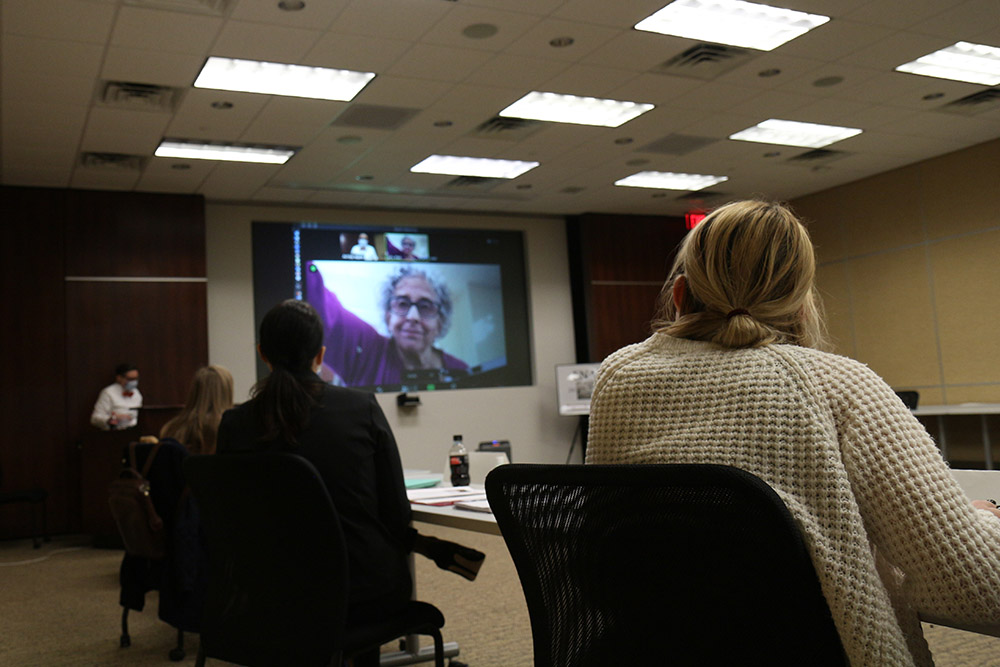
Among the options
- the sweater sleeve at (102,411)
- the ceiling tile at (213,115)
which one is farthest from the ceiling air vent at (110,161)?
the sweater sleeve at (102,411)

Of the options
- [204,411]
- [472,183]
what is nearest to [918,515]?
[204,411]

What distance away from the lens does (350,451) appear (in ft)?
7.29

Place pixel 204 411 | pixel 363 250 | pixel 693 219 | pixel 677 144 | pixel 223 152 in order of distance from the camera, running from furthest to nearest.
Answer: pixel 363 250
pixel 677 144
pixel 223 152
pixel 204 411
pixel 693 219

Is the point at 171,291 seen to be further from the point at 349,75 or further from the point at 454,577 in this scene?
the point at 454,577

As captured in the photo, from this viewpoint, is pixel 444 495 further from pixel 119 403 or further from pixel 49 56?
pixel 119 403

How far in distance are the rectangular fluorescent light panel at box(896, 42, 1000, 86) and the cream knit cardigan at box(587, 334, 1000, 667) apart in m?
6.58

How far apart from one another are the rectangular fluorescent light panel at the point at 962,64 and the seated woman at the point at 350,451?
6226 millimetres

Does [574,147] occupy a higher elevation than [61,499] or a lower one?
higher

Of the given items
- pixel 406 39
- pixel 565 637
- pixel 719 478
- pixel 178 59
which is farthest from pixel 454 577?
pixel 719 478

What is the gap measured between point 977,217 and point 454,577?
7422 mm

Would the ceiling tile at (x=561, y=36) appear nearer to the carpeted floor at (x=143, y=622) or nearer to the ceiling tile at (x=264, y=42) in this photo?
the ceiling tile at (x=264, y=42)

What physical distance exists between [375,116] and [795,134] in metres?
4.33

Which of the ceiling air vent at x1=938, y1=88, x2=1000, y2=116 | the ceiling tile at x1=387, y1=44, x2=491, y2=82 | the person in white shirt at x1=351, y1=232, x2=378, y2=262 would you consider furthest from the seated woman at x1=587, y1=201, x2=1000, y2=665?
the person in white shirt at x1=351, y1=232, x2=378, y2=262

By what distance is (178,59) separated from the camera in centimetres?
579
